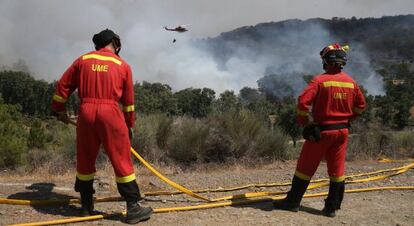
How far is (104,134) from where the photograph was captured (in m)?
4.76

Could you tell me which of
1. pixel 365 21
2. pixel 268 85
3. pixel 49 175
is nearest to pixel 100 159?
pixel 49 175

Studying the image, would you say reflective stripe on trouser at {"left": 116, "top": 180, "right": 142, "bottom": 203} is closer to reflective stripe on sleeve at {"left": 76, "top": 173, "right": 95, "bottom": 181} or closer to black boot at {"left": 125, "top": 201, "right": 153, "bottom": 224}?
black boot at {"left": 125, "top": 201, "right": 153, "bottom": 224}

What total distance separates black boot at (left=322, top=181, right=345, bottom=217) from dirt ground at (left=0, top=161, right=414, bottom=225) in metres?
0.10

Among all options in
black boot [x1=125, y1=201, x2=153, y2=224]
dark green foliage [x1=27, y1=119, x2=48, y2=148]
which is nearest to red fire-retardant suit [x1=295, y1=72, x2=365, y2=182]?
black boot [x1=125, y1=201, x2=153, y2=224]

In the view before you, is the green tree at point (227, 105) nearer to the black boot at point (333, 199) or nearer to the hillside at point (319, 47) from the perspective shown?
the black boot at point (333, 199)

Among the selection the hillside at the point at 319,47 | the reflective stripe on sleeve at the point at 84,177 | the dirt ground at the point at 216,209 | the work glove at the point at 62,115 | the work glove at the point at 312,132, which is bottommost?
the dirt ground at the point at 216,209

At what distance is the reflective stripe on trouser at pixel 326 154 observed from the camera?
17.9 feet

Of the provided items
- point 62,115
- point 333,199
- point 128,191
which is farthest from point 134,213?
point 333,199

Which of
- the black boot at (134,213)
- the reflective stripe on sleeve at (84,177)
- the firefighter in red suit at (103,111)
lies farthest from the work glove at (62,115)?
the black boot at (134,213)

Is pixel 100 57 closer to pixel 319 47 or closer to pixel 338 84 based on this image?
pixel 338 84

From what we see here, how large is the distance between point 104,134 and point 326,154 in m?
2.71

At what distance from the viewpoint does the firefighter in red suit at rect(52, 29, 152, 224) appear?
4.75m

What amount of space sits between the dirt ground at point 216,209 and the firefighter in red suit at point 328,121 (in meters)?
0.32

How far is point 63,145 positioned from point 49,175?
227cm
